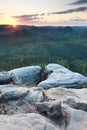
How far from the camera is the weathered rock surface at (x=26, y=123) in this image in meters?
13.5

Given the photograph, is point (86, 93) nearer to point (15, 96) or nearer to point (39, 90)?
point (39, 90)

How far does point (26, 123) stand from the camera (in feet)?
45.9

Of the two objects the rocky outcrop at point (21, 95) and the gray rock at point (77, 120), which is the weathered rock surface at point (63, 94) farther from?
the gray rock at point (77, 120)

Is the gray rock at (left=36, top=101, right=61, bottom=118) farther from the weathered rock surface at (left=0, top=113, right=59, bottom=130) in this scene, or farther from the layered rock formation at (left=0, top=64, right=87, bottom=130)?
the weathered rock surface at (left=0, top=113, right=59, bottom=130)

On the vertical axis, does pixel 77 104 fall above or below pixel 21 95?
below

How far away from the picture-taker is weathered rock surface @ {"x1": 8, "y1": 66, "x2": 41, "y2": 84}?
2567cm

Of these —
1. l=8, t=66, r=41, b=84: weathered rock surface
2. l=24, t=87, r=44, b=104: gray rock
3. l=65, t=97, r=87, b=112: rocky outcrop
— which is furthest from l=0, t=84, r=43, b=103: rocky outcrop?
l=8, t=66, r=41, b=84: weathered rock surface

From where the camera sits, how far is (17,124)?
13797 mm

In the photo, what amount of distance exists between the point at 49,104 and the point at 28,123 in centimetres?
228

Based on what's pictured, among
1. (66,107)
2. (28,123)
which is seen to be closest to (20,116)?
(28,123)

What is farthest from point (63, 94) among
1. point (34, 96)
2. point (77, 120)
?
point (77, 120)

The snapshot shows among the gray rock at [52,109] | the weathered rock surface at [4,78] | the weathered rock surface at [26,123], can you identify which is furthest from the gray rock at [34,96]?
the weathered rock surface at [4,78]

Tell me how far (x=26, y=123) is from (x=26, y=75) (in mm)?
12690

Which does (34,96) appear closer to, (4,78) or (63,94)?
(63,94)
